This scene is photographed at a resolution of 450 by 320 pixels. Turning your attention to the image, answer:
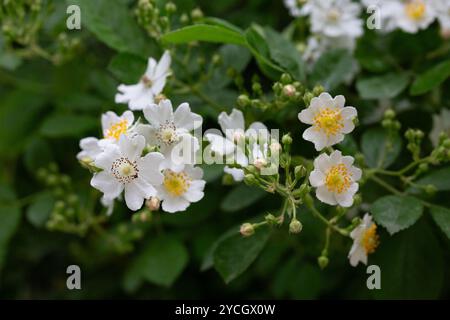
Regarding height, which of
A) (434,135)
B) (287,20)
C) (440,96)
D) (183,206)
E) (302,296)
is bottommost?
(302,296)

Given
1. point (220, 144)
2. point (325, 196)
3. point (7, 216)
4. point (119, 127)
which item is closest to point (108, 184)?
point (119, 127)

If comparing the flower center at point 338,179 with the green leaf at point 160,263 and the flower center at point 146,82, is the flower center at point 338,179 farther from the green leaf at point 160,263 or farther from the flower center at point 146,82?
the green leaf at point 160,263

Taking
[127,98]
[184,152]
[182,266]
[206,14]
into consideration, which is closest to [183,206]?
[184,152]

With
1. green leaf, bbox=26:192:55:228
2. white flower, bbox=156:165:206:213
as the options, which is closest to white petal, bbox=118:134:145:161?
white flower, bbox=156:165:206:213

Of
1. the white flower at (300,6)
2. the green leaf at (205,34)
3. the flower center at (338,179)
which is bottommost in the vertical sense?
the flower center at (338,179)

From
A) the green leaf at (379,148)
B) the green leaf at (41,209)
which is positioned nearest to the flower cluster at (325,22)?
the green leaf at (379,148)

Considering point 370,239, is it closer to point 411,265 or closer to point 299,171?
point 411,265

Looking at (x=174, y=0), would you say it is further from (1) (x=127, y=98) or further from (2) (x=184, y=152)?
(2) (x=184, y=152)
